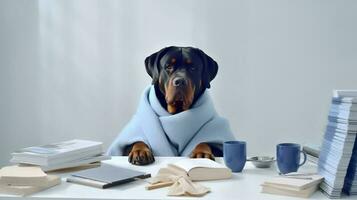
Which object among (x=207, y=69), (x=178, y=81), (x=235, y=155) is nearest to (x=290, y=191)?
(x=235, y=155)

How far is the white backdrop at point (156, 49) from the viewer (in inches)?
101

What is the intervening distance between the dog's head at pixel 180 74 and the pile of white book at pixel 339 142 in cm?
71

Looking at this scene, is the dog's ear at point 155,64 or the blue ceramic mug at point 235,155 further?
the dog's ear at point 155,64

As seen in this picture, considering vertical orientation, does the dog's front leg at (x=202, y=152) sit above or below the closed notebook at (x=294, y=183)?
below

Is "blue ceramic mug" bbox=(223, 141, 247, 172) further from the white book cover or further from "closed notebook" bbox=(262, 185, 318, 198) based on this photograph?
the white book cover

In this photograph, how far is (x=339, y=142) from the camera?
948 mm

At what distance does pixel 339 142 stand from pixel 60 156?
2.53 feet

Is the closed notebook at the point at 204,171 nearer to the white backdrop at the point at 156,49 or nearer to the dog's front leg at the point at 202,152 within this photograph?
the dog's front leg at the point at 202,152

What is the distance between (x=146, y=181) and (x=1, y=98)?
199 centimetres

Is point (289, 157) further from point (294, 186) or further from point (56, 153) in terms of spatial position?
point (56, 153)

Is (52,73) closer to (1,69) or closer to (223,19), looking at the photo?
(1,69)

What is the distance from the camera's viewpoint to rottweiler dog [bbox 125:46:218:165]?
1.64 meters

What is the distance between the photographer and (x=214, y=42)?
8.54 ft

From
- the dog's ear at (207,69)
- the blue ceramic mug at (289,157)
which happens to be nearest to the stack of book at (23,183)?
the blue ceramic mug at (289,157)
